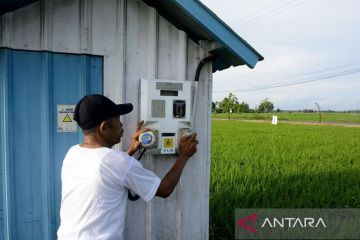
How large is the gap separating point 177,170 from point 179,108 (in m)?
0.76

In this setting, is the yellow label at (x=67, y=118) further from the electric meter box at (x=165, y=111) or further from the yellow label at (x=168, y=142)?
the yellow label at (x=168, y=142)

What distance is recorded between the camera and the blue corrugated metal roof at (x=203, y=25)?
9.14 feet

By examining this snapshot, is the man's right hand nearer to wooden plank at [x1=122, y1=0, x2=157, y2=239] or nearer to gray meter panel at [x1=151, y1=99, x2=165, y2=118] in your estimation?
gray meter panel at [x1=151, y1=99, x2=165, y2=118]

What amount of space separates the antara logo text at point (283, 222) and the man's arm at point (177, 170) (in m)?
2.65

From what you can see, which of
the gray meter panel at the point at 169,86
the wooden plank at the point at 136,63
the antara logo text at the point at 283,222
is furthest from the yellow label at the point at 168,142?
the antara logo text at the point at 283,222

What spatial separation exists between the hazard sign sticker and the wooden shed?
3 cm

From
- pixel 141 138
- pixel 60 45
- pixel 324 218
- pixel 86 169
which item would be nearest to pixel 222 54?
pixel 141 138

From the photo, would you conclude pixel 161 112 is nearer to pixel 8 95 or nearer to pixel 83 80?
pixel 83 80

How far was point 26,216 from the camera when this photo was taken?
114 inches

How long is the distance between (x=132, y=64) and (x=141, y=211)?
1.34m

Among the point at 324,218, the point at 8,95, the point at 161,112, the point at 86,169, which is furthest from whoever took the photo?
the point at 324,218

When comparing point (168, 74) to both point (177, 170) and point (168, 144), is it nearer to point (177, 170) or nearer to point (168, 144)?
point (168, 144)

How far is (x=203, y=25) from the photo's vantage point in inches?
113

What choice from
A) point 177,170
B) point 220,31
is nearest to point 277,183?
point 220,31
